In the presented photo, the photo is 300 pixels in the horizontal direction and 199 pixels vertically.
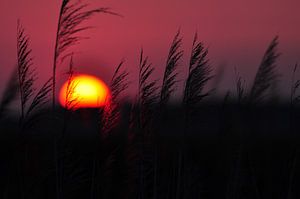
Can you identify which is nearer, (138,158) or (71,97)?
(71,97)

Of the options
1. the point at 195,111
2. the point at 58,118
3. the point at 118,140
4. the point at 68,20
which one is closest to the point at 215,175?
the point at 118,140

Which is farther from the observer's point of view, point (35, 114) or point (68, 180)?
point (68, 180)

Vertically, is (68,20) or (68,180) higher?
(68,20)

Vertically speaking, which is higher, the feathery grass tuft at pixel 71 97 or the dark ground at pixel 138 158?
the feathery grass tuft at pixel 71 97

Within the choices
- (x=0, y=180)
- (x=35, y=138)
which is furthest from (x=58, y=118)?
(x=0, y=180)

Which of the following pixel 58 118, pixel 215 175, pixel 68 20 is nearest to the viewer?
pixel 68 20

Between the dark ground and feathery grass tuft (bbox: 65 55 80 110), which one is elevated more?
feathery grass tuft (bbox: 65 55 80 110)

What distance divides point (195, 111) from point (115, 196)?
7.53ft

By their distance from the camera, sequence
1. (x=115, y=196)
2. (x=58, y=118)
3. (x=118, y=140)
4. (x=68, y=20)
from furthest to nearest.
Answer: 1. (x=115, y=196)
2. (x=118, y=140)
3. (x=58, y=118)
4. (x=68, y=20)

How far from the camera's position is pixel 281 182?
6891 millimetres

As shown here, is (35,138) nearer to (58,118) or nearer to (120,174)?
(58,118)

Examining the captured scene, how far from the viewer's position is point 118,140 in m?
6.50

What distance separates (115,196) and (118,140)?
1023mm

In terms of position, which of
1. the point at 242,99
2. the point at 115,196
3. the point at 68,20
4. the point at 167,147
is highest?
the point at 68,20
